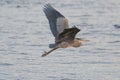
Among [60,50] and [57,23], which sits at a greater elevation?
[57,23]

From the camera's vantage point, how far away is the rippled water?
1081cm

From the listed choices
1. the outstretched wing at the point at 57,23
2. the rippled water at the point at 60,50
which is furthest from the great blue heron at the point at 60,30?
the rippled water at the point at 60,50

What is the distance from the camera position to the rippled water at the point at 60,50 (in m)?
10.8

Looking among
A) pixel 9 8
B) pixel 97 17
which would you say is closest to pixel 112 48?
pixel 97 17

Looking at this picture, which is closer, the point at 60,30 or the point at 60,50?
the point at 60,30

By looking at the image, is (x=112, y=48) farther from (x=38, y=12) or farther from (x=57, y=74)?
(x=38, y=12)

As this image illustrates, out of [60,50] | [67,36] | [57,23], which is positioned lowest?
[60,50]

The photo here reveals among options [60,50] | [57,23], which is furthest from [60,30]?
[60,50]

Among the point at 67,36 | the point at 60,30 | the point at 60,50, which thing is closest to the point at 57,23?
the point at 60,30

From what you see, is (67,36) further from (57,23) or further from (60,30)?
(57,23)

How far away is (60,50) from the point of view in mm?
12977

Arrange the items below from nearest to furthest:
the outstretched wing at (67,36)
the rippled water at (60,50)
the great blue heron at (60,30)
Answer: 1. the outstretched wing at (67,36)
2. the great blue heron at (60,30)
3. the rippled water at (60,50)

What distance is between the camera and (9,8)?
17797 millimetres

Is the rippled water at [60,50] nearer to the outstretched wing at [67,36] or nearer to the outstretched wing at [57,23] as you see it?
the outstretched wing at [67,36]
